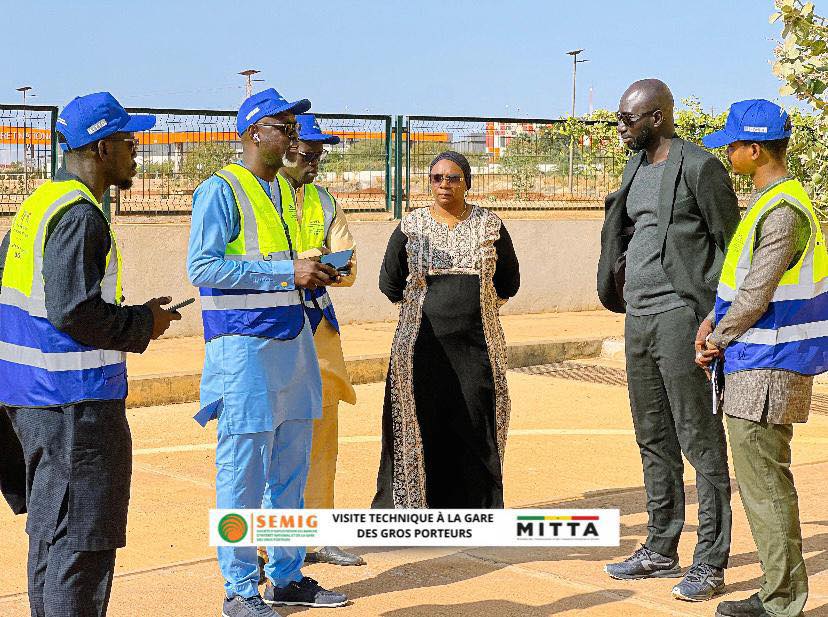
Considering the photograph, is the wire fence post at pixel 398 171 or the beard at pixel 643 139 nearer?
the beard at pixel 643 139

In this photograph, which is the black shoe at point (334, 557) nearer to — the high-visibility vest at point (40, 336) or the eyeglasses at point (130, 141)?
the high-visibility vest at point (40, 336)

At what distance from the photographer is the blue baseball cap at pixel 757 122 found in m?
5.42

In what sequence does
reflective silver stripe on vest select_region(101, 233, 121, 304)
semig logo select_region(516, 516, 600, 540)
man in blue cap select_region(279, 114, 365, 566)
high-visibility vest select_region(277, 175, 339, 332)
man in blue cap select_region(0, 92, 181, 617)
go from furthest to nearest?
man in blue cap select_region(279, 114, 365, 566) → high-visibility vest select_region(277, 175, 339, 332) → semig logo select_region(516, 516, 600, 540) → reflective silver stripe on vest select_region(101, 233, 121, 304) → man in blue cap select_region(0, 92, 181, 617)

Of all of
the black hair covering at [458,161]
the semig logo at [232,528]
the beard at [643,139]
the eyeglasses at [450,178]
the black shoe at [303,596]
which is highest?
the beard at [643,139]

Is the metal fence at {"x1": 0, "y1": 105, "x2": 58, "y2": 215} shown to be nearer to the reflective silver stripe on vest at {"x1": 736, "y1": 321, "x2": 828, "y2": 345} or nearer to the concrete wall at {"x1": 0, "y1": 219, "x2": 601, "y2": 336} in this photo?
the concrete wall at {"x1": 0, "y1": 219, "x2": 601, "y2": 336}

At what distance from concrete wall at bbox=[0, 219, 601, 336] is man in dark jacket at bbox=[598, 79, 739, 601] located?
874 cm

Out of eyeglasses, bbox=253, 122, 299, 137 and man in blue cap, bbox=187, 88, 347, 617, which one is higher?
eyeglasses, bbox=253, 122, 299, 137

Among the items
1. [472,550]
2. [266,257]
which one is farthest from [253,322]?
[472,550]

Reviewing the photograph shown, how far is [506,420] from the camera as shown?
279 inches

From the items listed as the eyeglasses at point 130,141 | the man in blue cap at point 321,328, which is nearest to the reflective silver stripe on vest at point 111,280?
the eyeglasses at point 130,141

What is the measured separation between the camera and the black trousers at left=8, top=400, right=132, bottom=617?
437cm

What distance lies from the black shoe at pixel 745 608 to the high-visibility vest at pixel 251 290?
6.90 ft

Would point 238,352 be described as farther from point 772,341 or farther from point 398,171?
point 398,171
